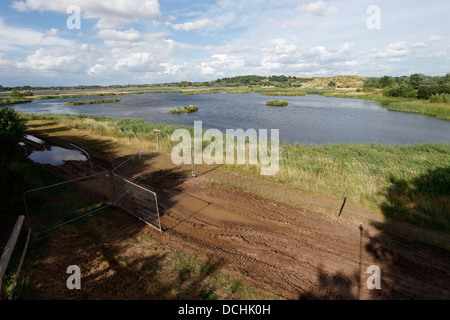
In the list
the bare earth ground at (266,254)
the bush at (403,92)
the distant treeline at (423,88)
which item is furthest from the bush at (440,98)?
the bare earth ground at (266,254)

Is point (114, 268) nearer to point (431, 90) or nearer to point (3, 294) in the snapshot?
point (3, 294)

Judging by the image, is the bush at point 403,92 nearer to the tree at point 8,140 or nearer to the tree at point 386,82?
the tree at point 386,82

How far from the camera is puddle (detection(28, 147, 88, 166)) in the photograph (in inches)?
635

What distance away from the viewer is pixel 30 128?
2916 cm

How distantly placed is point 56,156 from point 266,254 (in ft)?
59.0

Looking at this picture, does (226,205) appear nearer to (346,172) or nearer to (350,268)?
(350,268)

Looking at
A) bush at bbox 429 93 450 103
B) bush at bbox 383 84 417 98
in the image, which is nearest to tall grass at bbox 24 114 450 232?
bush at bbox 429 93 450 103

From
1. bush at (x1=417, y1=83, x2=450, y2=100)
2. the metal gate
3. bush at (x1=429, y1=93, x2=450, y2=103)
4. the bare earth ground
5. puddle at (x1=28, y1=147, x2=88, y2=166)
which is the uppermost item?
bush at (x1=417, y1=83, x2=450, y2=100)

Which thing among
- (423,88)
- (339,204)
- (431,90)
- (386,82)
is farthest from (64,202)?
(386,82)

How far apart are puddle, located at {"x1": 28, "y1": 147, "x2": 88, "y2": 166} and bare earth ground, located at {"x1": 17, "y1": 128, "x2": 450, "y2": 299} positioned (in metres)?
10.3

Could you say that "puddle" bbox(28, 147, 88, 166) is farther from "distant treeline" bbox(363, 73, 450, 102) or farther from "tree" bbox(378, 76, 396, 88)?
"tree" bbox(378, 76, 396, 88)

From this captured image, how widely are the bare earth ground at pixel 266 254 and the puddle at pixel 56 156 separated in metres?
10.3

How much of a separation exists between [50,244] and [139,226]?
2663 mm

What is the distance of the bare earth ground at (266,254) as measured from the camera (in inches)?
225
